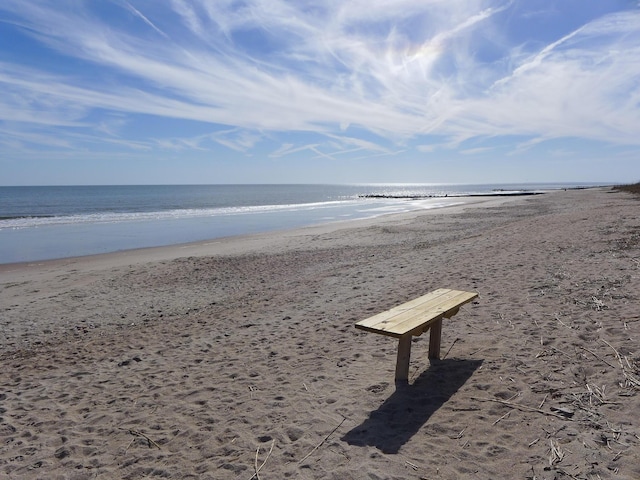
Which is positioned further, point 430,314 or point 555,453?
point 430,314

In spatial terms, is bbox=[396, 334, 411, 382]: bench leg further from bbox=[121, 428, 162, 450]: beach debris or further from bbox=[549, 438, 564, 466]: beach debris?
bbox=[121, 428, 162, 450]: beach debris

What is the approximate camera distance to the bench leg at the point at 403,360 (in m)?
3.97

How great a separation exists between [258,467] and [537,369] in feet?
9.16

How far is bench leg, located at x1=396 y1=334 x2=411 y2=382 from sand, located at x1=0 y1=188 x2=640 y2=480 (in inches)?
4.2

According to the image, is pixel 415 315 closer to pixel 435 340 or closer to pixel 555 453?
pixel 435 340

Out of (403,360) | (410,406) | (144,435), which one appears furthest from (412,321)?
(144,435)

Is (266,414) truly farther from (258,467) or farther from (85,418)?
(85,418)

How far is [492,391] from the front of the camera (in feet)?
12.4

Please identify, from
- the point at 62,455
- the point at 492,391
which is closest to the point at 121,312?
the point at 62,455

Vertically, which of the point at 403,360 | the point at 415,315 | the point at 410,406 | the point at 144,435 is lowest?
the point at 144,435

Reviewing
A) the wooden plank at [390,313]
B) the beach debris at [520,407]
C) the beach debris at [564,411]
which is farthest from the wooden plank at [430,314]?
the beach debris at [564,411]

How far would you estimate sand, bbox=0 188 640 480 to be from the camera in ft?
9.91

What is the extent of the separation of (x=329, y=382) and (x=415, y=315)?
111 centimetres

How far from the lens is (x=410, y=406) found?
3.67 metres
